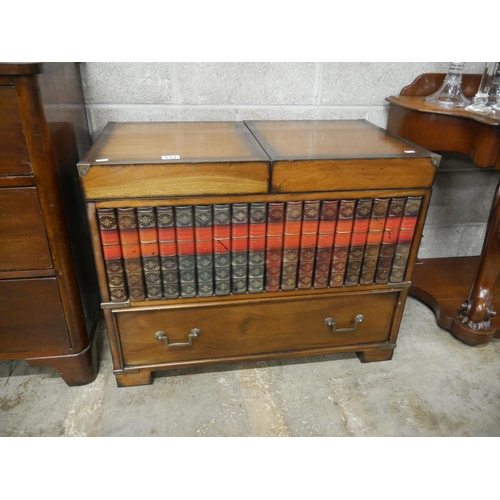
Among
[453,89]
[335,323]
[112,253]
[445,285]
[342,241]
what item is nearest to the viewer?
[112,253]

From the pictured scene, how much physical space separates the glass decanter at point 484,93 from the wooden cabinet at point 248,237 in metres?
0.29

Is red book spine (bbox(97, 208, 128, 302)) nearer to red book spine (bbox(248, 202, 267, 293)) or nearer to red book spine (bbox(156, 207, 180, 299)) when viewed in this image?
red book spine (bbox(156, 207, 180, 299))

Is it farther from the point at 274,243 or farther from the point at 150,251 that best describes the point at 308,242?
the point at 150,251

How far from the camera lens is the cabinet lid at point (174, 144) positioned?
1.03m

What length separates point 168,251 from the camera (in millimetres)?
1104

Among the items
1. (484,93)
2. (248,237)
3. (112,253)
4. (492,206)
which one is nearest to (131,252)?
(112,253)

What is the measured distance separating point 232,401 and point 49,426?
52 centimetres

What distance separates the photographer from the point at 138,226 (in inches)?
41.8

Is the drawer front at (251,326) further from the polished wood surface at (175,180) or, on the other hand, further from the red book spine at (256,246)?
the polished wood surface at (175,180)

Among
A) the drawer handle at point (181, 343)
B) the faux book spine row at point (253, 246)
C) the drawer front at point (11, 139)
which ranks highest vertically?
the drawer front at point (11, 139)

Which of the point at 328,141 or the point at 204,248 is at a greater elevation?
the point at 328,141

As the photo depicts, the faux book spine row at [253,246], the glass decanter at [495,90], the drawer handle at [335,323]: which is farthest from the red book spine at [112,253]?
the glass decanter at [495,90]

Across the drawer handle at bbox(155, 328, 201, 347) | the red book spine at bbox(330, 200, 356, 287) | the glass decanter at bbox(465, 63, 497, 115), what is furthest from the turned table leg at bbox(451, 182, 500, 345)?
the drawer handle at bbox(155, 328, 201, 347)

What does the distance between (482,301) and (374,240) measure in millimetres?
560
